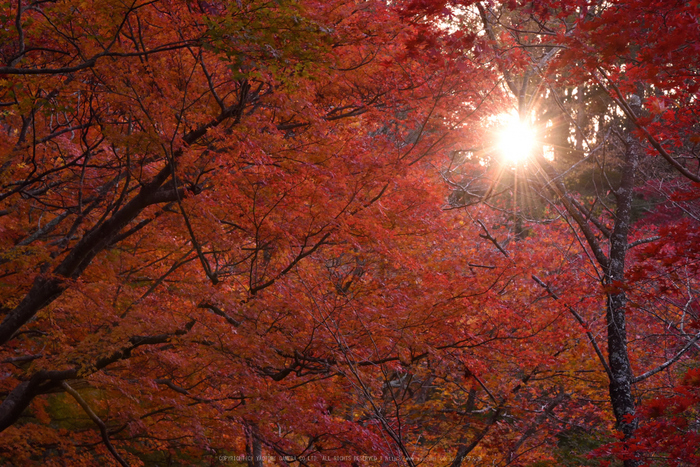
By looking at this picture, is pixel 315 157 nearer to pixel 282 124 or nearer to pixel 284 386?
pixel 282 124

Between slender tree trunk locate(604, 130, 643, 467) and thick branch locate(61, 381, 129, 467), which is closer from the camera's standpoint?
slender tree trunk locate(604, 130, 643, 467)

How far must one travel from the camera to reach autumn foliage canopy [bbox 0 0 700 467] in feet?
15.3

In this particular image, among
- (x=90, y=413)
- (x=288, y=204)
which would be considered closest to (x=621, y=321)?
(x=288, y=204)

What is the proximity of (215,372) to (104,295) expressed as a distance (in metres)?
1.97

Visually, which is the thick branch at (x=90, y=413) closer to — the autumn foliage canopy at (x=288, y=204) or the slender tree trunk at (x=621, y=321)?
the autumn foliage canopy at (x=288, y=204)

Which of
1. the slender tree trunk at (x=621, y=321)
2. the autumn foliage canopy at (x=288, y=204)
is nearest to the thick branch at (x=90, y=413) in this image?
the autumn foliage canopy at (x=288, y=204)

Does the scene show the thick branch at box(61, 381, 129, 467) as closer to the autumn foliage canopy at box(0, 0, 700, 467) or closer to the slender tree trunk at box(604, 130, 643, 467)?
the autumn foliage canopy at box(0, 0, 700, 467)

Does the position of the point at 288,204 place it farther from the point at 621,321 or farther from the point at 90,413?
the point at 621,321

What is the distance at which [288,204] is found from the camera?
6.50 metres

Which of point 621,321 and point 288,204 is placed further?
point 288,204

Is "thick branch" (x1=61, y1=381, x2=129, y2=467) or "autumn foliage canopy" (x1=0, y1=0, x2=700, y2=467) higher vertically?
"autumn foliage canopy" (x1=0, y1=0, x2=700, y2=467)

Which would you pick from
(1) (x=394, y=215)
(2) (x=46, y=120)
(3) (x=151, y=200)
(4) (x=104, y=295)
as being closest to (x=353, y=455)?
(1) (x=394, y=215)

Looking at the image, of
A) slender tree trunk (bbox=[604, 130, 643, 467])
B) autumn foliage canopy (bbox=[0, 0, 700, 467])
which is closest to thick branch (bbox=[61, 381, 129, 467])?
autumn foliage canopy (bbox=[0, 0, 700, 467])

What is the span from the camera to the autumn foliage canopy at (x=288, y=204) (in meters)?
4.67
